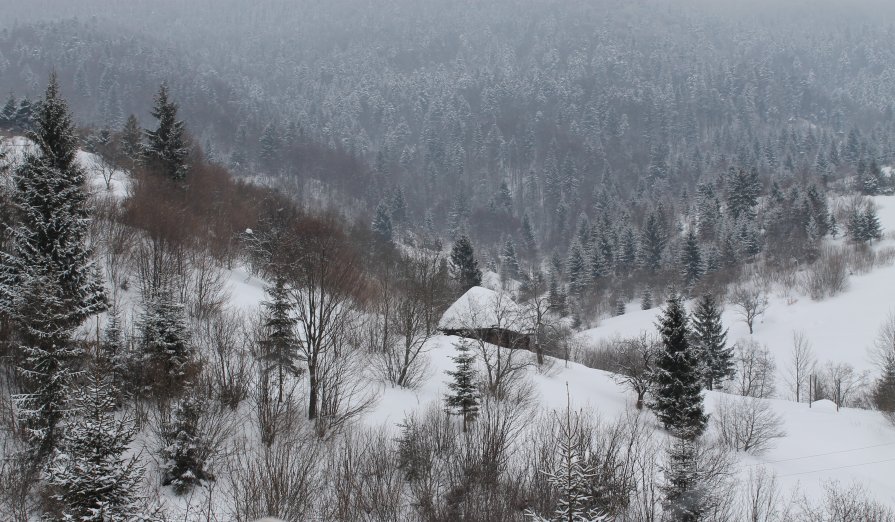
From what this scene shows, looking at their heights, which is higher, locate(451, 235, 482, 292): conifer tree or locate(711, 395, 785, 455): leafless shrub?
locate(451, 235, 482, 292): conifer tree

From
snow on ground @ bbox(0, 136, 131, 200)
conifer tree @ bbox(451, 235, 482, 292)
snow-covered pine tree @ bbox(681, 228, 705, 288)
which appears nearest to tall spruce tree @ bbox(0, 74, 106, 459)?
snow on ground @ bbox(0, 136, 131, 200)

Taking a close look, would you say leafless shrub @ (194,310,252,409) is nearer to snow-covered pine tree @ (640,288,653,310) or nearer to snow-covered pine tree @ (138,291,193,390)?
snow-covered pine tree @ (138,291,193,390)

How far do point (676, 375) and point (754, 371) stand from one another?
33.0 meters

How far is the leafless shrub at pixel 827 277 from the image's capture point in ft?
216

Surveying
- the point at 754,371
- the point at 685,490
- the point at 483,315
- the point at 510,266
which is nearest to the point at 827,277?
the point at 754,371

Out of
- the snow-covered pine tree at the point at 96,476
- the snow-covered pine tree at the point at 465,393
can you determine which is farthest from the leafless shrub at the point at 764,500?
the snow-covered pine tree at the point at 96,476

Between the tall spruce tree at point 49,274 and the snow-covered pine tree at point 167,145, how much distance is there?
52.1 feet

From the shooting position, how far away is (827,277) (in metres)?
66.8

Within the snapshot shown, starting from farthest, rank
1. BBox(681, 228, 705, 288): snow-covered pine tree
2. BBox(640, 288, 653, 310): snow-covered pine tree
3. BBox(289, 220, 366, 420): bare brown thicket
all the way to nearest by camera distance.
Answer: BBox(681, 228, 705, 288): snow-covered pine tree, BBox(640, 288, 653, 310): snow-covered pine tree, BBox(289, 220, 366, 420): bare brown thicket

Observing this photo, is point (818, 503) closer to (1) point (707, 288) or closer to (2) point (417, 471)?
(2) point (417, 471)

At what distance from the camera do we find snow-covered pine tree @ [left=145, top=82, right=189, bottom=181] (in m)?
35.6

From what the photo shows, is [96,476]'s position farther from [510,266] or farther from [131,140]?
[510,266]

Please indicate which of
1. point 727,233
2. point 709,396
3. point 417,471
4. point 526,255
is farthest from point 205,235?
point 526,255

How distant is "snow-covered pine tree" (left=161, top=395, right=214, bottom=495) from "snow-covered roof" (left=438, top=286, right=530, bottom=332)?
1009 inches
